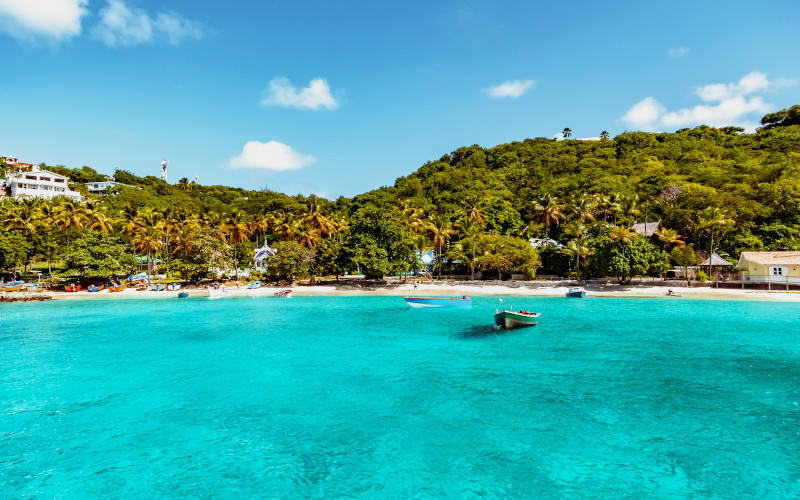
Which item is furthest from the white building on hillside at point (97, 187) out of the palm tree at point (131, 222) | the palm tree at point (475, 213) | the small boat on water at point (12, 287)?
the palm tree at point (475, 213)

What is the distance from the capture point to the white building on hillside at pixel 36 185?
102938 millimetres

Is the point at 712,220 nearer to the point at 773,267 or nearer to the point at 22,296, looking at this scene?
the point at 773,267

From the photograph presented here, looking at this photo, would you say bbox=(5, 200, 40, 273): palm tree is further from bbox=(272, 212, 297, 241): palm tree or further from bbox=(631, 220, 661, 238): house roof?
bbox=(631, 220, 661, 238): house roof

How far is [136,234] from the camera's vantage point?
64562 mm

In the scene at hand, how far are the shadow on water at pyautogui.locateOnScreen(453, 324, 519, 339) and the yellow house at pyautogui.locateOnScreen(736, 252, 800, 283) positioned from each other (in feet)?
117

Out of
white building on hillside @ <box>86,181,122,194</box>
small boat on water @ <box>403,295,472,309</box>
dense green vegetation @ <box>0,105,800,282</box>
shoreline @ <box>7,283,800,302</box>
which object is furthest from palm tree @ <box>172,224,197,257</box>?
white building on hillside @ <box>86,181,122,194</box>

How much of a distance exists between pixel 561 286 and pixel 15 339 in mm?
53774

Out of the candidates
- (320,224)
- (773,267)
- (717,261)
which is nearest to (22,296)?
(320,224)

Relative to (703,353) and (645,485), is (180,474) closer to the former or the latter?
(645,485)

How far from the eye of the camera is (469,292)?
2024 inches

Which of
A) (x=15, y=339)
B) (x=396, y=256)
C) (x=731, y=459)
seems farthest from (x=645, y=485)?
(x=396, y=256)

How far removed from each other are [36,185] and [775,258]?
148 meters

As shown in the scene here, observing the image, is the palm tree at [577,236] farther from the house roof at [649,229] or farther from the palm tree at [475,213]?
the palm tree at [475,213]

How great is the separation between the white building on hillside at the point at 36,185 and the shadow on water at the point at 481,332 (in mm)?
109086
